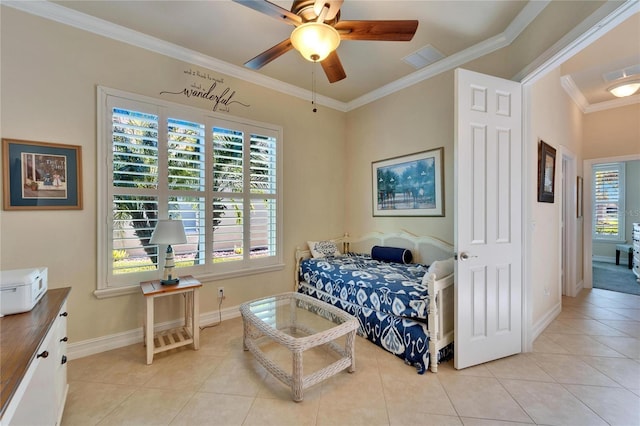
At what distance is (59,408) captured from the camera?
1.54 m

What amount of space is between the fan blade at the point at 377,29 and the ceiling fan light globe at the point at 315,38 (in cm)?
14

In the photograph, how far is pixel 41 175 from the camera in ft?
7.20

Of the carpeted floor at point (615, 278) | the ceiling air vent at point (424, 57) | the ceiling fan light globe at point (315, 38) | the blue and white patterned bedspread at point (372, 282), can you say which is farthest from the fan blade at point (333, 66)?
the carpeted floor at point (615, 278)

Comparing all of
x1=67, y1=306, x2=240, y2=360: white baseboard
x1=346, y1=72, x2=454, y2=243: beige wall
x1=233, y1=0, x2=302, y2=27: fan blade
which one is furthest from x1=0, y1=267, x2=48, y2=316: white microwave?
x1=346, y1=72, x2=454, y2=243: beige wall

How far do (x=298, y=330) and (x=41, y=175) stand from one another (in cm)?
251

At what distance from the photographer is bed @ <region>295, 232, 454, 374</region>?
2166 millimetres

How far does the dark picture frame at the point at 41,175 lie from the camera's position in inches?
82.1

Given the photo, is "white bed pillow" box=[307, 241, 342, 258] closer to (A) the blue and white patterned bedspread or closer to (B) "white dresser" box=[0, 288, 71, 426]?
(A) the blue and white patterned bedspread

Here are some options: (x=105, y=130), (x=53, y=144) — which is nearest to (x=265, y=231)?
(x=105, y=130)

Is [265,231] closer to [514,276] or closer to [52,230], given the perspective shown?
[52,230]

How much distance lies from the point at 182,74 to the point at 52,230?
189 centimetres

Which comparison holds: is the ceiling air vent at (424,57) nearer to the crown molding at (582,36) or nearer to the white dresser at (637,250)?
the crown molding at (582,36)

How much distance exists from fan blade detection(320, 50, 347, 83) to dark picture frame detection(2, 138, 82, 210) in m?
2.24

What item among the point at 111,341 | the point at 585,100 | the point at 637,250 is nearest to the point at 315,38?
the point at 111,341
